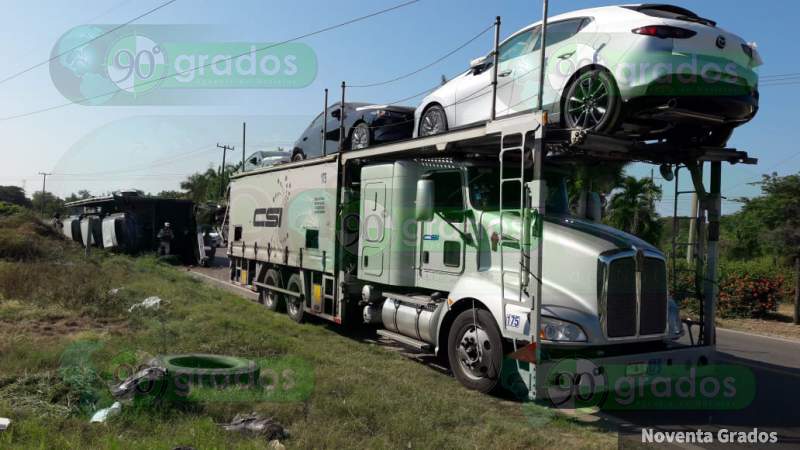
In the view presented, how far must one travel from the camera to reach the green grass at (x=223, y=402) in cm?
458

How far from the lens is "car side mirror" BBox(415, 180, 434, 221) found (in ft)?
24.5

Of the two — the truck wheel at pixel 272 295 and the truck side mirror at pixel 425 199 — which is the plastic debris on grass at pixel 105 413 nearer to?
the truck side mirror at pixel 425 199

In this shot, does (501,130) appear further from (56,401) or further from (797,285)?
(797,285)

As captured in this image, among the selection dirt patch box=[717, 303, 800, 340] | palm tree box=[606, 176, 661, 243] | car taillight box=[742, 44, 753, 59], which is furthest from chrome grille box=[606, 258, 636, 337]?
palm tree box=[606, 176, 661, 243]

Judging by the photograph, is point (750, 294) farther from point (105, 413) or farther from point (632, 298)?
point (105, 413)

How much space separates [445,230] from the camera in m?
7.80

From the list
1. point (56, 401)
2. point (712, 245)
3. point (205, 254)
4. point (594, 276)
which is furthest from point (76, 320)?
point (205, 254)

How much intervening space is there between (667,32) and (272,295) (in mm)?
9364

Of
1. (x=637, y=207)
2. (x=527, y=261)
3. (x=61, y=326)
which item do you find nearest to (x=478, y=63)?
(x=527, y=261)

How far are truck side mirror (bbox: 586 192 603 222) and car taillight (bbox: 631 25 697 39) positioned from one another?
240 cm

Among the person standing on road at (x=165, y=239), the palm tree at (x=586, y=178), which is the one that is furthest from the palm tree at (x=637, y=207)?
the person standing on road at (x=165, y=239)

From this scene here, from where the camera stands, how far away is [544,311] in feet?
19.5

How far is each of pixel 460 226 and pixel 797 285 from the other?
37.3 ft

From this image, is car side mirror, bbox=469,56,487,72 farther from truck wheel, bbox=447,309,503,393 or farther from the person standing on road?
the person standing on road
